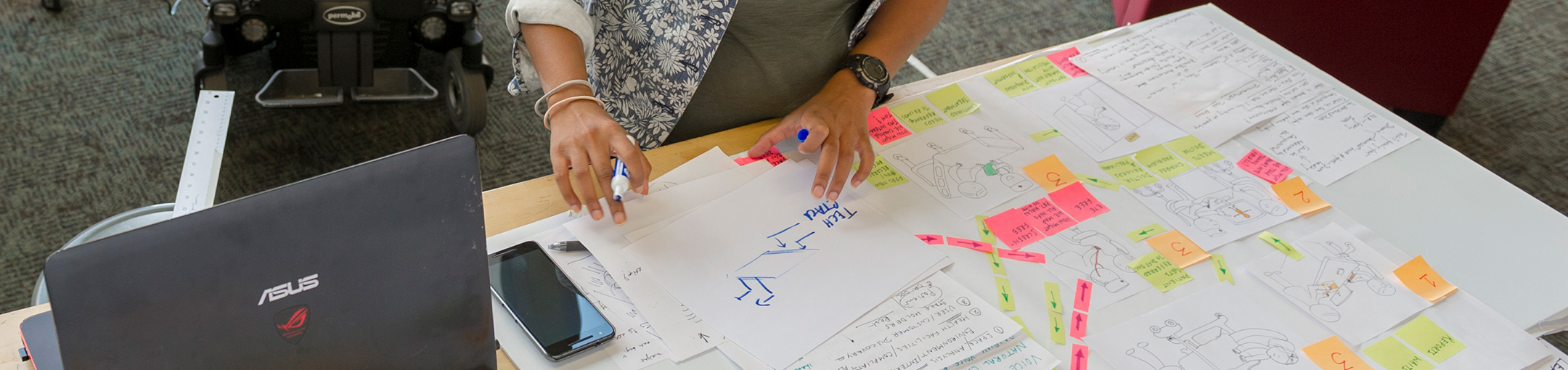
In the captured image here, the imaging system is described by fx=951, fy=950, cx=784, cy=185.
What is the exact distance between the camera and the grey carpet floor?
194 centimetres

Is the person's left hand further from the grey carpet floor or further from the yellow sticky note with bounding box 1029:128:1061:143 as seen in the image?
the grey carpet floor

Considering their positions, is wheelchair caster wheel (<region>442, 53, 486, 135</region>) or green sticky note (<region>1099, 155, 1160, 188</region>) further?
wheelchair caster wheel (<region>442, 53, 486, 135</region>)

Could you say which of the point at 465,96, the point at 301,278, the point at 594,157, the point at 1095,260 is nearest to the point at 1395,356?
the point at 1095,260

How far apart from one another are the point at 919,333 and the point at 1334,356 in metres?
0.42

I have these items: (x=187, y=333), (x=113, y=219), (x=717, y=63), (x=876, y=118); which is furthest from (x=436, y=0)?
(x=187, y=333)

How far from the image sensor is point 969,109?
128 centimetres

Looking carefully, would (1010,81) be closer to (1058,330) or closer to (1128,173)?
(1128,173)

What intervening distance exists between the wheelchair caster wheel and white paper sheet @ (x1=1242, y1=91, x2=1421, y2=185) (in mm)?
1523

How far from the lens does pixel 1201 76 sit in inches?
54.8

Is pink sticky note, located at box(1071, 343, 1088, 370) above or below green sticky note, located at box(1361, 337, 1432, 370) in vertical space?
below

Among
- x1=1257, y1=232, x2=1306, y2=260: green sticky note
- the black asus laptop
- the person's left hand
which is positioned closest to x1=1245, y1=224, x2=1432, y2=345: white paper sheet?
x1=1257, y1=232, x2=1306, y2=260: green sticky note

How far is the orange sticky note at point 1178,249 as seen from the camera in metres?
1.06

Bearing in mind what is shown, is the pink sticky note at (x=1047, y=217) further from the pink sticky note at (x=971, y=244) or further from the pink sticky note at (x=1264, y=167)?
the pink sticky note at (x=1264, y=167)

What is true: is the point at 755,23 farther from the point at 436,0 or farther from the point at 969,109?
the point at 436,0
